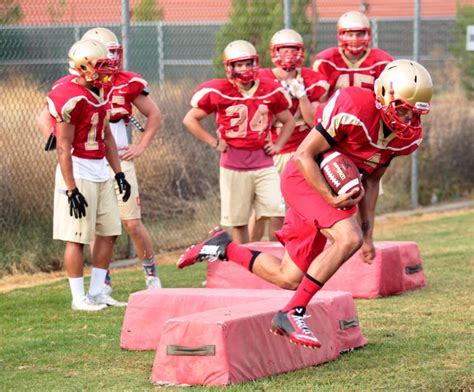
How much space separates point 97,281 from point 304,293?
2905 millimetres

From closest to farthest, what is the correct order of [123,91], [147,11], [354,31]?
[123,91]
[354,31]
[147,11]

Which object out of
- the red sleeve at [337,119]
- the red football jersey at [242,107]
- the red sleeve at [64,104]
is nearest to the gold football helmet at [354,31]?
the red football jersey at [242,107]

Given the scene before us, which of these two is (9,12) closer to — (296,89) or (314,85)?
(296,89)

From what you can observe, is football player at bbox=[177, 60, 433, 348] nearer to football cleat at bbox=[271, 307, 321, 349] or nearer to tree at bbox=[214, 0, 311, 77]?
football cleat at bbox=[271, 307, 321, 349]

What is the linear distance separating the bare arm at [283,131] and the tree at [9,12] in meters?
2.58

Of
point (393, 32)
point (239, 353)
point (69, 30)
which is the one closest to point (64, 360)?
point (239, 353)

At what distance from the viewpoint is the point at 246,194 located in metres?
10.4

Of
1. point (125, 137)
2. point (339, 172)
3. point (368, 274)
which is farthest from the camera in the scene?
point (125, 137)

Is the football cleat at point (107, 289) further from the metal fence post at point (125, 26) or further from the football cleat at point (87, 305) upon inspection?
the metal fence post at point (125, 26)

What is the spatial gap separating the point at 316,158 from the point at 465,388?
160 cm

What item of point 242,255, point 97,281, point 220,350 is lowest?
point 97,281

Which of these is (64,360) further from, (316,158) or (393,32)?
(393,32)

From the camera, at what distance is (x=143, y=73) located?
44.5 ft

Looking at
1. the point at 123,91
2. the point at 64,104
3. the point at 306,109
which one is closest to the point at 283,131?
the point at 306,109
